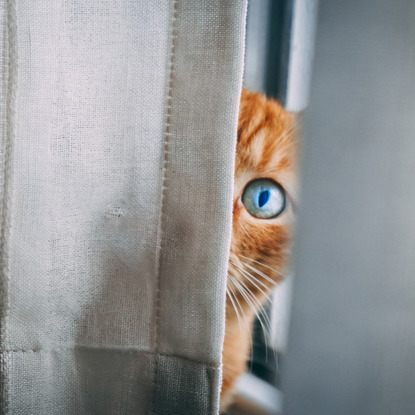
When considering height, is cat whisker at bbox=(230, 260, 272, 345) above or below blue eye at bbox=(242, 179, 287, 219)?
below

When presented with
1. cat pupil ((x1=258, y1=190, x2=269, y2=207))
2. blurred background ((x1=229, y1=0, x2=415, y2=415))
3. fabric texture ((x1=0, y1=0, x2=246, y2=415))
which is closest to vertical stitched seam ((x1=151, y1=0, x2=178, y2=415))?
fabric texture ((x1=0, y1=0, x2=246, y2=415))

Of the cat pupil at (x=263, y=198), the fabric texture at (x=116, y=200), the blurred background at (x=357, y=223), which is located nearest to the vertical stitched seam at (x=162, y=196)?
the fabric texture at (x=116, y=200)

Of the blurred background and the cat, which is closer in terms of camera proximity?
the blurred background

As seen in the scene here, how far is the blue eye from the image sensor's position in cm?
54

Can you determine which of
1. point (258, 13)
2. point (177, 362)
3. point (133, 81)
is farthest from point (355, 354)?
point (258, 13)

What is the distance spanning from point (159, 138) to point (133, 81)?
50 millimetres

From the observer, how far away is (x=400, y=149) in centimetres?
26

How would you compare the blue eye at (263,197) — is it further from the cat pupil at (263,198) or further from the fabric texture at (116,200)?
the fabric texture at (116,200)

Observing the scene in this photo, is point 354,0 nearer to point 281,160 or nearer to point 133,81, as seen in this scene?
point 133,81

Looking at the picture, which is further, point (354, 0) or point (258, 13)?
point (258, 13)

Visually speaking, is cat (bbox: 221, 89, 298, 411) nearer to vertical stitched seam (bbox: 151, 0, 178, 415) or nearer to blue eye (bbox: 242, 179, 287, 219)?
blue eye (bbox: 242, 179, 287, 219)

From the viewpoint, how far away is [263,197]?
549 mm

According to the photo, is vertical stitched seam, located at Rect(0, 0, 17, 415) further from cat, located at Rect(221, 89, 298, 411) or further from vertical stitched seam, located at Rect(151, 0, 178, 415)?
cat, located at Rect(221, 89, 298, 411)

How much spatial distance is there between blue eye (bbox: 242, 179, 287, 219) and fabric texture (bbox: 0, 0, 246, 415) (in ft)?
0.70
